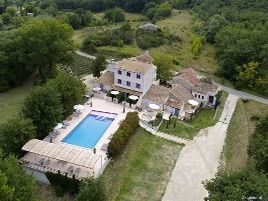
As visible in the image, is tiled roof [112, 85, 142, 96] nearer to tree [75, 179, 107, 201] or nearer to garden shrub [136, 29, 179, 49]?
garden shrub [136, 29, 179, 49]

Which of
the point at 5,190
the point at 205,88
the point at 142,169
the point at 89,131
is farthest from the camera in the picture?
the point at 205,88

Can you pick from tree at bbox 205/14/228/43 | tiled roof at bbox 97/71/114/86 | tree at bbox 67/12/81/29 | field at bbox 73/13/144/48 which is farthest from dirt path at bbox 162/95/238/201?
tree at bbox 67/12/81/29

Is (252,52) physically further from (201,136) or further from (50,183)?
(50,183)

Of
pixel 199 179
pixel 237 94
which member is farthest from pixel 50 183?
pixel 237 94

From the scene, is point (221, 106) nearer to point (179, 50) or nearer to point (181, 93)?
point (181, 93)

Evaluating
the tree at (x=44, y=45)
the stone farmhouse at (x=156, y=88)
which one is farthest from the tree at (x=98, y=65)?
the tree at (x=44, y=45)

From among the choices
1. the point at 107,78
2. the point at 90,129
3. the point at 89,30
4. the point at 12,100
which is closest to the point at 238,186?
the point at 90,129
